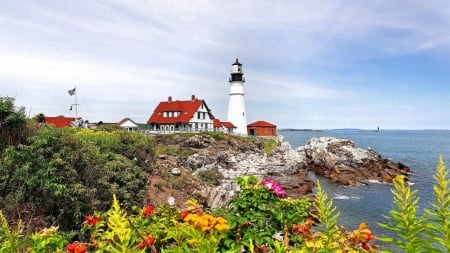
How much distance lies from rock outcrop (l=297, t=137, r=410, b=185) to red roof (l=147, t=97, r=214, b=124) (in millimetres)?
17620

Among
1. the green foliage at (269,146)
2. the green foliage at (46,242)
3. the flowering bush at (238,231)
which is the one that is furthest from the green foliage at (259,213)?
the green foliage at (269,146)

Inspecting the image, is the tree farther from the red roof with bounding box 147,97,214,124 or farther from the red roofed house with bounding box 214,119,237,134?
the red roofed house with bounding box 214,119,237,134

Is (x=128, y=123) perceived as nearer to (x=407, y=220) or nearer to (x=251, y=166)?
(x=251, y=166)

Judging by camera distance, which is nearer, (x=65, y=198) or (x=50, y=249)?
(x=50, y=249)

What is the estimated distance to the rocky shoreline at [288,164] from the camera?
28.4m

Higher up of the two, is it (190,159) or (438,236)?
(438,236)

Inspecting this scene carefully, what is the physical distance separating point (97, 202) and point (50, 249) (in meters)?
8.23

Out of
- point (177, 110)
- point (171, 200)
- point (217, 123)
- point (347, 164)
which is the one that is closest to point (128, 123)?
point (177, 110)

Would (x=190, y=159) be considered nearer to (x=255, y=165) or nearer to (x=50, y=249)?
(x=255, y=165)

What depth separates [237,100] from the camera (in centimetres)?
5716

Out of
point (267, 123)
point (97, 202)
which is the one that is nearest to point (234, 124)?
point (267, 123)

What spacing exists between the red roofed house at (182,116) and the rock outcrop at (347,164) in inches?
629

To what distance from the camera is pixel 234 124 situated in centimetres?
5828

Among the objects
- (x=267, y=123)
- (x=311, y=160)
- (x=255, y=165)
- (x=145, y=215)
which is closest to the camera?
(x=145, y=215)
